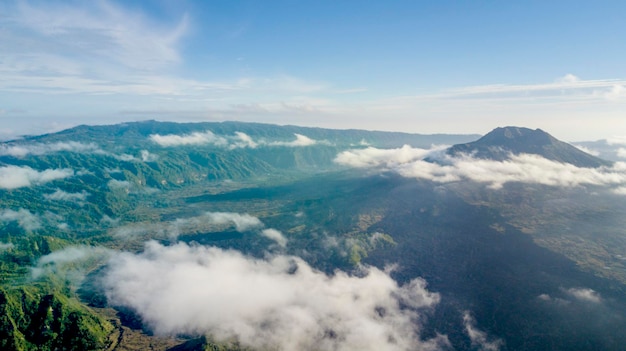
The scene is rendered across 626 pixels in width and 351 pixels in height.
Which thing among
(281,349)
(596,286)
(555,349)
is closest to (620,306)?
(596,286)

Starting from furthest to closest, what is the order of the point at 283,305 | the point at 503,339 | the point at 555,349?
the point at 283,305 < the point at 503,339 < the point at 555,349

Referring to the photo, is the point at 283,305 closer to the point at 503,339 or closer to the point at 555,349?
the point at 503,339

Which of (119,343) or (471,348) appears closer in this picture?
(471,348)

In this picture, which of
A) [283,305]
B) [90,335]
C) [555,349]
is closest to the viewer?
[555,349]

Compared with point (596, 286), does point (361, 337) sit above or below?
below

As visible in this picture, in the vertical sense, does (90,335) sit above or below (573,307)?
below

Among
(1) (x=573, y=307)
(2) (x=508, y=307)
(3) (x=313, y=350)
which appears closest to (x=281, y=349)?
(3) (x=313, y=350)

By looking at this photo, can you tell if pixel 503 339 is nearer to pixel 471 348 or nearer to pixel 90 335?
pixel 471 348

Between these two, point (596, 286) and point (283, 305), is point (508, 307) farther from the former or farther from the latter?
point (283, 305)

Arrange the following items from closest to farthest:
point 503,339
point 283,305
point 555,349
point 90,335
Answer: point 555,349, point 503,339, point 90,335, point 283,305

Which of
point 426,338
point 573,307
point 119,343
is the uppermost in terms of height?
point 573,307
